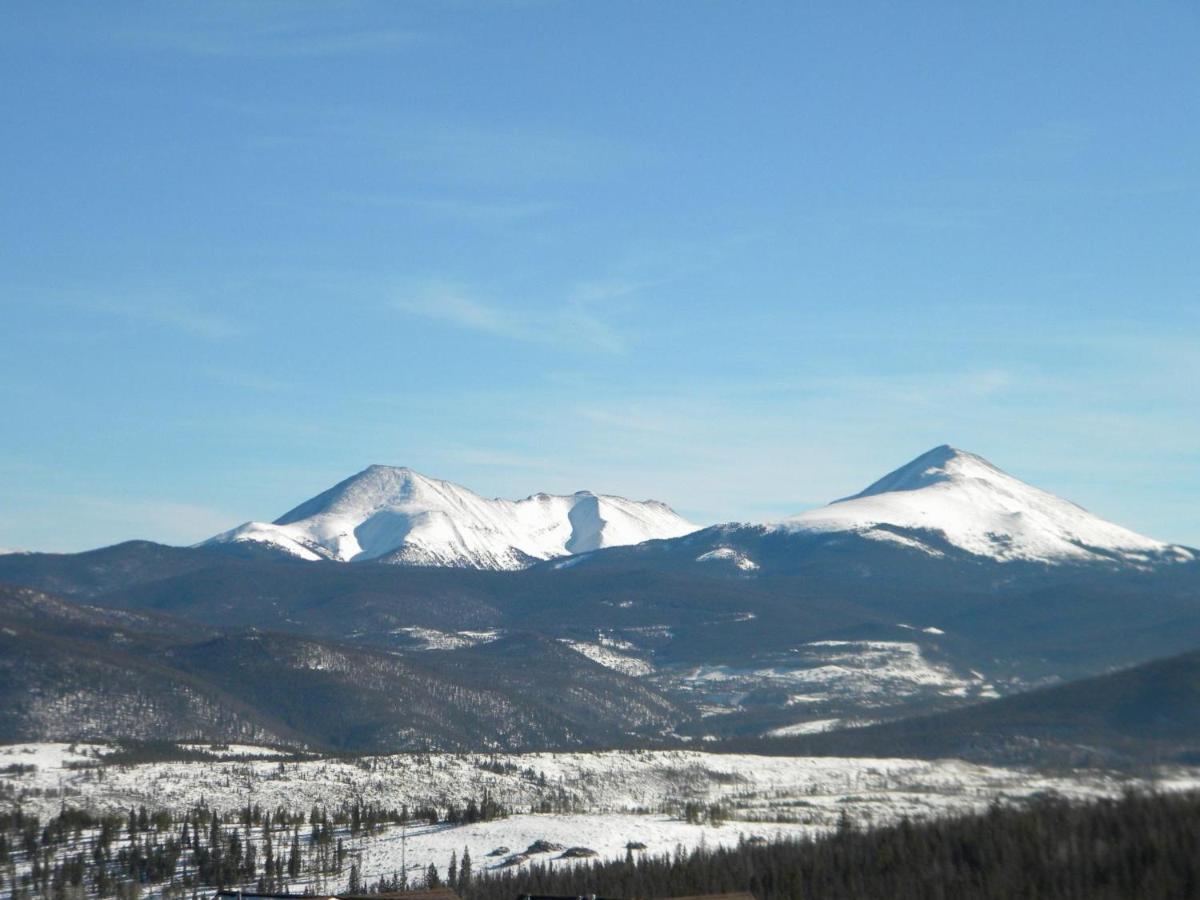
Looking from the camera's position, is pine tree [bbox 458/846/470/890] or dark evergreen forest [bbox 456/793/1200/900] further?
pine tree [bbox 458/846/470/890]

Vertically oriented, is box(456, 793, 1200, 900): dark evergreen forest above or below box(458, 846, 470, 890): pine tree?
above

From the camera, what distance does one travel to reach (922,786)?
150 metres

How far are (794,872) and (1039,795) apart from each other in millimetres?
42107

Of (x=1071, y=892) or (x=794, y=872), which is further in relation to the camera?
(x=794, y=872)

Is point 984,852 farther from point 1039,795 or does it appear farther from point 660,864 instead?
point 660,864

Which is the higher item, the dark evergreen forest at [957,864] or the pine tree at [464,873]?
the dark evergreen forest at [957,864]

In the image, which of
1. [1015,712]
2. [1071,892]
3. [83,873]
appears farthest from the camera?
[1015,712]

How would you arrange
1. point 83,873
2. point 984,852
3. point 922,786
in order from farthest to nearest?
1. point 83,873
2. point 922,786
3. point 984,852

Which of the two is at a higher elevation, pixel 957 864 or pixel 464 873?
pixel 957 864

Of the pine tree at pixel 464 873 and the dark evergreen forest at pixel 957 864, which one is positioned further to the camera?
the pine tree at pixel 464 873

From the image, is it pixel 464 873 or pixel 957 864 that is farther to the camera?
pixel 464 873

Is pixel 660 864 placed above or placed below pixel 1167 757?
below

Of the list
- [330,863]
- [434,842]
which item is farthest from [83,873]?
[434,842]

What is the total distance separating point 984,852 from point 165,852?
113 meters
